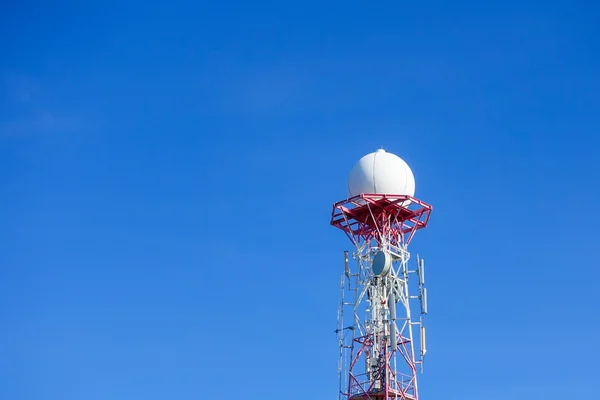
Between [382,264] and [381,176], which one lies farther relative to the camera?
[381,176]

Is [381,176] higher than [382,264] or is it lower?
higher

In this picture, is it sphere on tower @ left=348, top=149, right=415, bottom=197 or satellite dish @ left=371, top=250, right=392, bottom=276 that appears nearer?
satellite dish @ left=371, top=250, right=392, bottom=276

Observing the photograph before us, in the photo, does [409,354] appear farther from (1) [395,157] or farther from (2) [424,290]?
(1) [395,157]

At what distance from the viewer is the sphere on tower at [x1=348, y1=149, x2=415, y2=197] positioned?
76.6 m

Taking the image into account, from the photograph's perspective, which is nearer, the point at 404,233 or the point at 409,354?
the point at 409,354

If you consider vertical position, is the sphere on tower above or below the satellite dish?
above

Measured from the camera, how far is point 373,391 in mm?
71750

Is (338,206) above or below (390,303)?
above

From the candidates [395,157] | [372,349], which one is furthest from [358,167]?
[372,349]

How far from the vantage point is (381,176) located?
76.7m

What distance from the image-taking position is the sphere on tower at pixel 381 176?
76.6 m

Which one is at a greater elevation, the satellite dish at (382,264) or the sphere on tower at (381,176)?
the sphere on tower at (381,176)

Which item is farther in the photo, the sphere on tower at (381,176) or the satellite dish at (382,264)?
the sphere on tower at (381,176)

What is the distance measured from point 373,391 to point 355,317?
5.56 meters
